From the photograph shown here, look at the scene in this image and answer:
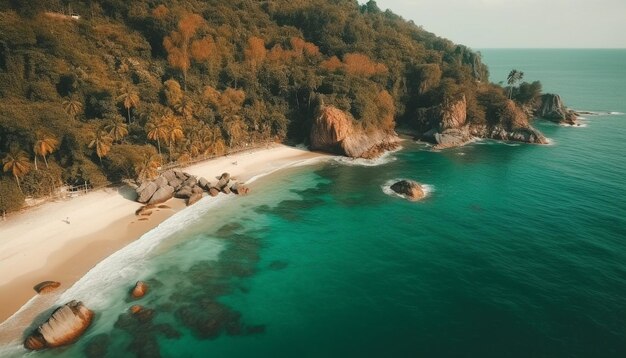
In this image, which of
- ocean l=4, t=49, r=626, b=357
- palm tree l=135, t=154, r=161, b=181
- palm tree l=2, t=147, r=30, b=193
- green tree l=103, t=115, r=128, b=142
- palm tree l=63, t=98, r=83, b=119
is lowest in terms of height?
ocean l=4, t=49, r=626, b=357

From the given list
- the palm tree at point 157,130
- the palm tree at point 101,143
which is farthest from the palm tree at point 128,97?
the palm tree at point 101,143

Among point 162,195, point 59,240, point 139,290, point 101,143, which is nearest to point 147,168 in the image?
point 162,195

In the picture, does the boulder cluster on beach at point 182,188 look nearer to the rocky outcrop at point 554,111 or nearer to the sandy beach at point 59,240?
the sandy beach at point 59,240

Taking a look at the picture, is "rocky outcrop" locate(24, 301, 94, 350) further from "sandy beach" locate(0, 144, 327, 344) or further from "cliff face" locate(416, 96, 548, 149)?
"cliff face" locate(416, 96, 548, 149)

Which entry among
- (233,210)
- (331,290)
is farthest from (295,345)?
(233,210)

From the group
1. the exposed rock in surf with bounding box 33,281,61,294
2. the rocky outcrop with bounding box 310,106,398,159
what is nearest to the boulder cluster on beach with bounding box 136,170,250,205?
the exposed rock in surf with bounding box 33,281,61,294

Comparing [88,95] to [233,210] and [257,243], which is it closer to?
[233,210]

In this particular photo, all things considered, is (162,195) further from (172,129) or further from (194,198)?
(172,129)
